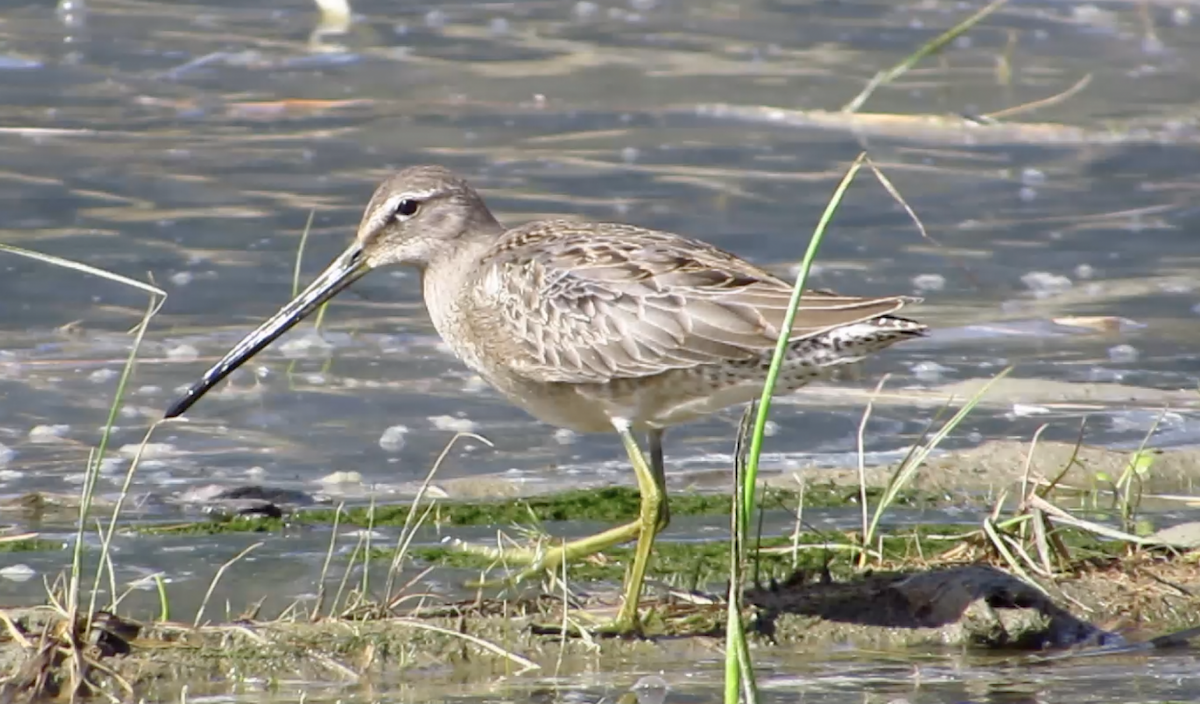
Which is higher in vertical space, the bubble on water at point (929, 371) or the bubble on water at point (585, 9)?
the bubble on water at point (585, 9)

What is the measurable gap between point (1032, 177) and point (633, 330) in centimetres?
491

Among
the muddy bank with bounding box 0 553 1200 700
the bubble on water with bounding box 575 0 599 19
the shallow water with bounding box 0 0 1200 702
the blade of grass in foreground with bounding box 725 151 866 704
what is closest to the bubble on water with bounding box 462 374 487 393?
the shallow water with bounding box 0 0 1200 702

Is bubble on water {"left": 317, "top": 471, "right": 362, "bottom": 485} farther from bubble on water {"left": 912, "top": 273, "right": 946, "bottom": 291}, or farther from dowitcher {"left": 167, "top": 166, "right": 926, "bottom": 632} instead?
bubble on water {"left": 912, "top": 273, "right": 946, "bottom": 291}

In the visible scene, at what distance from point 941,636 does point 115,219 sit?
4.66 metres

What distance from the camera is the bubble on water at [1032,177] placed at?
940cm

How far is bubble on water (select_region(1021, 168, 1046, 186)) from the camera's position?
9403 mm

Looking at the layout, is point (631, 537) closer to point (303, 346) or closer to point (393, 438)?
point (393, 438)

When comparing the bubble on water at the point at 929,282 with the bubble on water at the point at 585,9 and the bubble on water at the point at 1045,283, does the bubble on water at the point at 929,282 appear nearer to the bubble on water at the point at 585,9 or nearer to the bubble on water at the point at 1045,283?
the bubble on water at the point at 1045,283

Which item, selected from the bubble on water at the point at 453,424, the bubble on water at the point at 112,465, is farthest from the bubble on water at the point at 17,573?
the bubble on water at the point at 453,424

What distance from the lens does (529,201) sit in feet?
28.7

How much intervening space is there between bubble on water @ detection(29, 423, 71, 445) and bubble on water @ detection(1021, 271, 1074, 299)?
3604 millimetres

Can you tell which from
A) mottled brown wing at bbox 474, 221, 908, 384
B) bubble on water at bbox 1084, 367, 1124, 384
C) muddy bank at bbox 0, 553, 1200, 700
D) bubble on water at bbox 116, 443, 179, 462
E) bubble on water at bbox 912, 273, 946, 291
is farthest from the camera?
bubble on water at bbox 912, 273, 946, 291

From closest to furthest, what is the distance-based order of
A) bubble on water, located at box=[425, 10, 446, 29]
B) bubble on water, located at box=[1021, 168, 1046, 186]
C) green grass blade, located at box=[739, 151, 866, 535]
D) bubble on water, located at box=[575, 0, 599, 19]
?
green grass blade, located at box=[739, 151, 866, 535] → bubble on water, located at box=[1021, 168, 1046, 186] → bubble on water, located at box=[425, 10, 446, 29] → bubble on water, located at box=[575, 0, 599, 19]

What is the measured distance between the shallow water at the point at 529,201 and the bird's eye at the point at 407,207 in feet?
2.47
